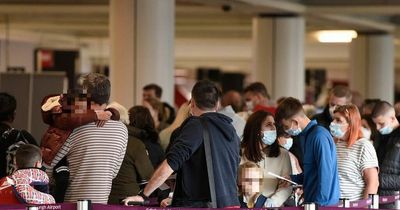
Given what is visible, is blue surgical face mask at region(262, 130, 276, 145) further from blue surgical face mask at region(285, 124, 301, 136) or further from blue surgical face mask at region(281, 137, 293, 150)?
blue surgical face mask at region(281, 137, 293, 150)

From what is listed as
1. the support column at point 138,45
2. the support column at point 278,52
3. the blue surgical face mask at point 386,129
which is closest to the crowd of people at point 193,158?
the blue surgical face mask at point 386,129

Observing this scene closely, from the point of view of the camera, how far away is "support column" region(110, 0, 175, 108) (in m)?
17.0

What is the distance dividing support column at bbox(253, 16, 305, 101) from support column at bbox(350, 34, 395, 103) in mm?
6129

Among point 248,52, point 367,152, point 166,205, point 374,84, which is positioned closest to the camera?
point 166,205

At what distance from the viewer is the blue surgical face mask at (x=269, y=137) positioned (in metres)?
9.16

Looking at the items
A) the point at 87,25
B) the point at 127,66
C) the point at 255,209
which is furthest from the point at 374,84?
the point at 255,209

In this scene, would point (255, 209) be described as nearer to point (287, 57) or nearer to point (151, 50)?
point (151, 50)

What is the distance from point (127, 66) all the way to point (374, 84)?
14.3 m

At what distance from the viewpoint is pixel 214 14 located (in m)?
26.7

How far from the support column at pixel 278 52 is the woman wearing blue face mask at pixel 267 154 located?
49.3 ft

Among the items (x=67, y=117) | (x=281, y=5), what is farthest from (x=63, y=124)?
(x=281, y=5)

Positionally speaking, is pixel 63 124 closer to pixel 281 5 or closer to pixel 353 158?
pixel 353 158

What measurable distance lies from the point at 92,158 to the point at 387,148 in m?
3.67

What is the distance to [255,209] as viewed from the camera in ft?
26.0
